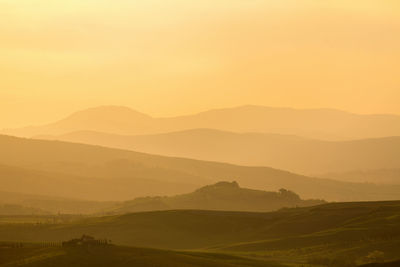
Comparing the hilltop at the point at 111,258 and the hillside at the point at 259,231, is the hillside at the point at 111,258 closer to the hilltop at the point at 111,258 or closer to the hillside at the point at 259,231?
the hilltop at the point at 111,258

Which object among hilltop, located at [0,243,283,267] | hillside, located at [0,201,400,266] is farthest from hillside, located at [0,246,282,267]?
hillside, located at [0,201,400,266]

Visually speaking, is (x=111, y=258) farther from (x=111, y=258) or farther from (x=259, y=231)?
(x=259, y=231)

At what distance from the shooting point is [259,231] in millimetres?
150875

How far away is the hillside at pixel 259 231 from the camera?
11850 cm

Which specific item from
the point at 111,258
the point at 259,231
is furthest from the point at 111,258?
the point at 259,231

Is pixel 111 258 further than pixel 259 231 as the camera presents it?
No

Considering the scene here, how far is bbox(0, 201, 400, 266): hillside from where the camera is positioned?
118500 millimetres

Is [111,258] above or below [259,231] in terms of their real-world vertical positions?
below

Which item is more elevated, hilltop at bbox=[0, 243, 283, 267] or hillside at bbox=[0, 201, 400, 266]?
hillside at bbox=[0, 201, 400, 266]

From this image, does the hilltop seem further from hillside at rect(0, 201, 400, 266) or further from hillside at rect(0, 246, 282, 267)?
hillside at rect(0, 201, 400, 266)

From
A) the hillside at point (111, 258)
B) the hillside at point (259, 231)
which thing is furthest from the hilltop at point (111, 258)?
the hillside at point (259, 231)

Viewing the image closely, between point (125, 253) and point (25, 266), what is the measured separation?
576 inches

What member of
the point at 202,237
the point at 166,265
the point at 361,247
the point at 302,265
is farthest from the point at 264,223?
the point at 166,265

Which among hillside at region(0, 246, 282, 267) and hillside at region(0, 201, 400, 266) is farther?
hillside at region(0, 201, 400, 266)
